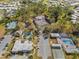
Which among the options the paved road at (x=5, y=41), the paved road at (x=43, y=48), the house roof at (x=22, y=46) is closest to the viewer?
the paved road at (x=43, y=48)

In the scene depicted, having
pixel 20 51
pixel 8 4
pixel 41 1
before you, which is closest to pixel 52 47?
pixel 20 51

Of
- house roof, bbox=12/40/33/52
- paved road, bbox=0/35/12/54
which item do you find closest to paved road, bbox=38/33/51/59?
house roof, bbox=12/40/33/52

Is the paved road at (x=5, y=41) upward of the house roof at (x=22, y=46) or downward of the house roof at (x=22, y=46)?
downward

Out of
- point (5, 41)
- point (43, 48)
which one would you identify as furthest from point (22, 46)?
point (5, 41)

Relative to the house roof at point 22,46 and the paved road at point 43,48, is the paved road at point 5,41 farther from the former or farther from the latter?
the paved road at point 43,48

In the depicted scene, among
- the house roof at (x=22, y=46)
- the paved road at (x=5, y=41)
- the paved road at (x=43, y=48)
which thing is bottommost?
the paved road at (x=43, y=48)

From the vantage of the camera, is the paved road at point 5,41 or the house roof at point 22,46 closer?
the house roof at point 22,46

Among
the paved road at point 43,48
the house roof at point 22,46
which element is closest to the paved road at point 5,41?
the house roof at point 22,46

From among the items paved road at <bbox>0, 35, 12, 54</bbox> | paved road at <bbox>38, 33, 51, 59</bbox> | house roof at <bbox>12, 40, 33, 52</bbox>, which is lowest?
paved road at <bbox>38, 33, 51, 59</bbox>

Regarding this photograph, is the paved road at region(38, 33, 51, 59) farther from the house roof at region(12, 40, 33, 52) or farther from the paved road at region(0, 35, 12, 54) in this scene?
the paved road at region(0, 35, 12, 54)
